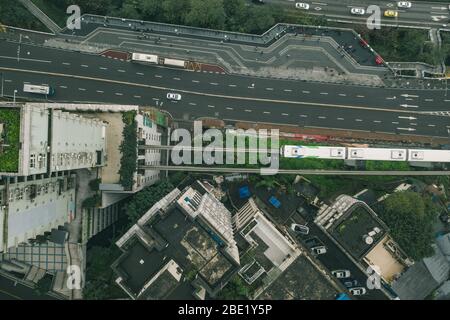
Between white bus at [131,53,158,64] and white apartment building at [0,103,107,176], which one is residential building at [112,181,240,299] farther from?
white bus at [131,53,158,64]

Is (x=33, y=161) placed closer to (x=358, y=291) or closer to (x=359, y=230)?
(x=359, y=230)

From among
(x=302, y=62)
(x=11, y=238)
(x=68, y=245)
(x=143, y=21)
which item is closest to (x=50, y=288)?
(x=68, y=245)

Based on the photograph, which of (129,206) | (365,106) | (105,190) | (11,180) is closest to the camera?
(11,180)

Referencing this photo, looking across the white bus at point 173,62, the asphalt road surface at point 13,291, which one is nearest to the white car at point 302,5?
the white bus at point 173,62

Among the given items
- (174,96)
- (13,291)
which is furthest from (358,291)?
(13,291)

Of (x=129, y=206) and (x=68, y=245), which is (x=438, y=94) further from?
(x=68, y=245)

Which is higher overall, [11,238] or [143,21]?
[143,21]

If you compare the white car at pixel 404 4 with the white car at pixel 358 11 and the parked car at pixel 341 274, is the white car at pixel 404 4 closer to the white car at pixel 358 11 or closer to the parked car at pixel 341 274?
the white car at pixel 358 11
